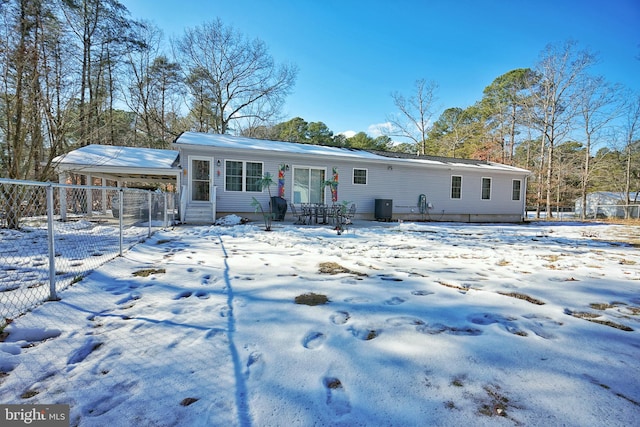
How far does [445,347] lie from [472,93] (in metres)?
30.3

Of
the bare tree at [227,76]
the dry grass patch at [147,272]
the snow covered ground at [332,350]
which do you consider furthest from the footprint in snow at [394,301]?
the bare tree at [227,76]

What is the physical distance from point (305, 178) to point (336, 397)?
10.9 m

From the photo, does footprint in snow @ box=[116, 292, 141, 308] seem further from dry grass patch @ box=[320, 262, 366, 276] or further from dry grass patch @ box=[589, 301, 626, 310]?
dry grass patch @ box=[589, 301, 626, 310]

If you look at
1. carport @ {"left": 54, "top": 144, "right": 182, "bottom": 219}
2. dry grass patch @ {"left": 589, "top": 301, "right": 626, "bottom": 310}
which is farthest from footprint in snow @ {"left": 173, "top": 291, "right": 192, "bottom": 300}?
carport @ {"left": 54, "top": 144, "right": 182, "bottom": 219}

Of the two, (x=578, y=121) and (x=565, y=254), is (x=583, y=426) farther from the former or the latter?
(x=578, y=121)

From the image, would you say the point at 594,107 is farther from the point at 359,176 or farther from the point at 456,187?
the point at 359,176

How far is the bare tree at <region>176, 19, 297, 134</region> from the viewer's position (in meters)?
20.7

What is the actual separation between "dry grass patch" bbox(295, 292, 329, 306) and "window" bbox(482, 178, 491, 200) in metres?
15.0

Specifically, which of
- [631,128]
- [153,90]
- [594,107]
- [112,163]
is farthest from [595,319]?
[631,128]

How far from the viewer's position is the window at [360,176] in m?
12.7

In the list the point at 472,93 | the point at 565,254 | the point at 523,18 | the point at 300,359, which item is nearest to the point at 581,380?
the point at 300,359

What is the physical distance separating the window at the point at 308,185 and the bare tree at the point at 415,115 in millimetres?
15866

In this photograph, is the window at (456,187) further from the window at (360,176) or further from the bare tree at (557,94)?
the bare tree at (557,94)

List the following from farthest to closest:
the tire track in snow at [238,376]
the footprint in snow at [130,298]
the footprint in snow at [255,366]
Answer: the footprint in snow at [130,298] → the footprint in snow at [255,366] → the tire track in snow at [238,376]
